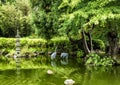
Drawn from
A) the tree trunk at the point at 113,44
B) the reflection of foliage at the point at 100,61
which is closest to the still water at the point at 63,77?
the reflection of foliage at the point at 100,61

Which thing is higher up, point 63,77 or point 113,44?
point 113,44

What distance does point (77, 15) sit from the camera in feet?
60.8

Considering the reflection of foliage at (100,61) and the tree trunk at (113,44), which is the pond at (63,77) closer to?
the reflection of foliage at (100,61)

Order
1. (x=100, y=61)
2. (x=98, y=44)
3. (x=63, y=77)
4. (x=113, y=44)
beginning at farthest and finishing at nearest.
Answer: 1. (x=98, y=44)
2. (x=113, y=44)
3. (x=100, y=61)
4. (x=63, y=77)

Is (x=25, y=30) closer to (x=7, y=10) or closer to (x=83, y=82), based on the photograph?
(x=7, y=10)

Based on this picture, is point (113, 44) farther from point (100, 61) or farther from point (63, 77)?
point (63, 77)

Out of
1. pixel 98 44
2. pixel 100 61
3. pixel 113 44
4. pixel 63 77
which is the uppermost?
pixel 113 44

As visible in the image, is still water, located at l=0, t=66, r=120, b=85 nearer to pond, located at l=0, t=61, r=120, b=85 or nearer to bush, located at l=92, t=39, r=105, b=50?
pond, located at l=0, t=61, r=120, b=85

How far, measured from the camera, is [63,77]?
59.0ft

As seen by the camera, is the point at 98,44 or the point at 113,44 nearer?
the point at 113,44

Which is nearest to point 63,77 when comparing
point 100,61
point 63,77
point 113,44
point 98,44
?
point 63,77

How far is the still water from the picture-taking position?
16234 millimetres

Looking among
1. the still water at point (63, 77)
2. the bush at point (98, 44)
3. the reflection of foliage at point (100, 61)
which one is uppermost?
the bush at point (98, 44)

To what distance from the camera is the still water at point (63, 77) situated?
1623 cm
